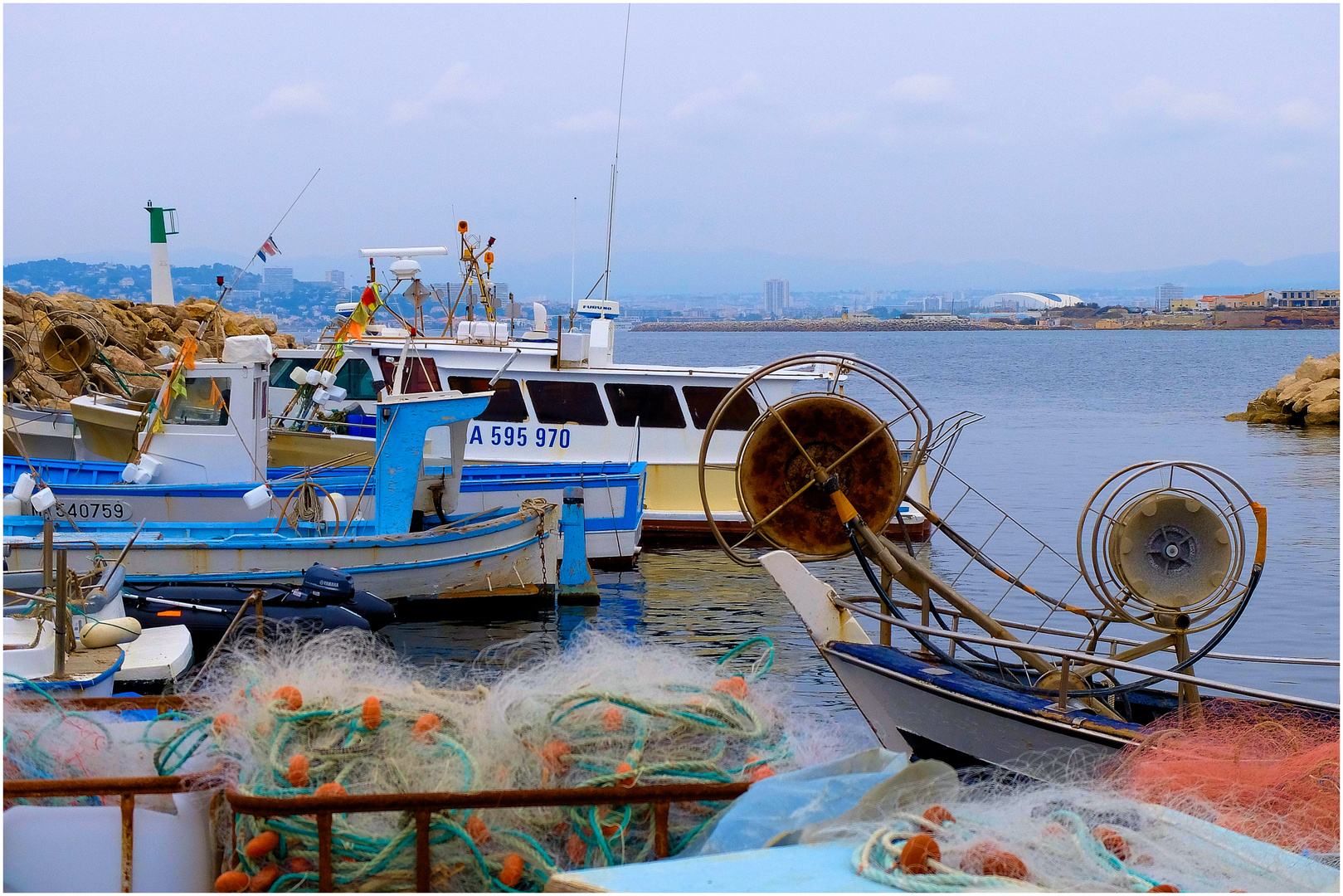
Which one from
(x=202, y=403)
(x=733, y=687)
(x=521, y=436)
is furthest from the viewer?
(x=521, y=436)

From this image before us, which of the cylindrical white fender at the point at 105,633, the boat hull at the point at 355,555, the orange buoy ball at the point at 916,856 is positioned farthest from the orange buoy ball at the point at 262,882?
the boat hull at the point at 355,555

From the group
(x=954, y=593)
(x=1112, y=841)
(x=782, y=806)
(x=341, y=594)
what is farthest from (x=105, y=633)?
(x=1112, y=841)

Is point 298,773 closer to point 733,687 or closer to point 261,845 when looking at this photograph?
point 261,845

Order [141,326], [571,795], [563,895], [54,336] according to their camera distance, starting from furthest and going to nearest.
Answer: [141,326]
[54,336]
[571,795]
[563,895]

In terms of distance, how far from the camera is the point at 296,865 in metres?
3.45

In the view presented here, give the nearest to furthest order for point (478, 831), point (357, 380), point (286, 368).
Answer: point (478, 831) → point (357, 380) → point (286, 368)

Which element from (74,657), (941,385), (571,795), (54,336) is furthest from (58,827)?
(941,385)

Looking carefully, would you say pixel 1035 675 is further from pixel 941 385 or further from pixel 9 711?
pixel 941 385

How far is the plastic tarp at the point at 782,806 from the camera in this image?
138 inches

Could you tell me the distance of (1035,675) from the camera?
25.5ft

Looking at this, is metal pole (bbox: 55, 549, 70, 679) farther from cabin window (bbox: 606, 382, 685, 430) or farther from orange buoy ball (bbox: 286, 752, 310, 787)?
cabin window (bbox: 606, 382, 685, 430)

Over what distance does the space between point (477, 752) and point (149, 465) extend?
9.48 metres

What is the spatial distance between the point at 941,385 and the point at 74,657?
6807 cm

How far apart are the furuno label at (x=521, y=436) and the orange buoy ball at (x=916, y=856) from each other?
43.0ft
